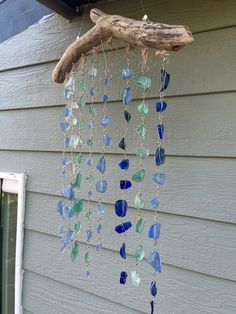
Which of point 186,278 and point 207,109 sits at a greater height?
point 207,109

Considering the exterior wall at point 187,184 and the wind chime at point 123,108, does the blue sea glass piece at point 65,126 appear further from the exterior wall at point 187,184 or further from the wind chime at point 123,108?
the exterior wall at point 187,184

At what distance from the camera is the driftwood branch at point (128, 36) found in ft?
2.35

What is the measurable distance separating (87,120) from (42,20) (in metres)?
0.48

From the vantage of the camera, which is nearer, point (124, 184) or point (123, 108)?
point (124, 184)

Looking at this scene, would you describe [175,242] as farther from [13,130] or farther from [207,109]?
[13,130]

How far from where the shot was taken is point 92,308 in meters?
1.35

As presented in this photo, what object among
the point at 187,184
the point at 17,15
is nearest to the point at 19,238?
the point at 187,184

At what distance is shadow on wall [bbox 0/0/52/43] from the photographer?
1587 mm

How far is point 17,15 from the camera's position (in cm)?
169

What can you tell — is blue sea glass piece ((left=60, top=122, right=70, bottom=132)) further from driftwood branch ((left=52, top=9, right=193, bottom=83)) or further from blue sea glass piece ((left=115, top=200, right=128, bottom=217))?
blue sea glass piece ((left=115, top=200, right=128, bottom=217))

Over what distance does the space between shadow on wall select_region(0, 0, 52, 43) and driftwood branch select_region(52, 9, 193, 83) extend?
0.60m

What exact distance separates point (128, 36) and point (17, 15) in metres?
1.04

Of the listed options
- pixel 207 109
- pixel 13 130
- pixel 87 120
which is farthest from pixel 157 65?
pixel 13 130

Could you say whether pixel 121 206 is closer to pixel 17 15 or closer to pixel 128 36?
pixel 128 36
